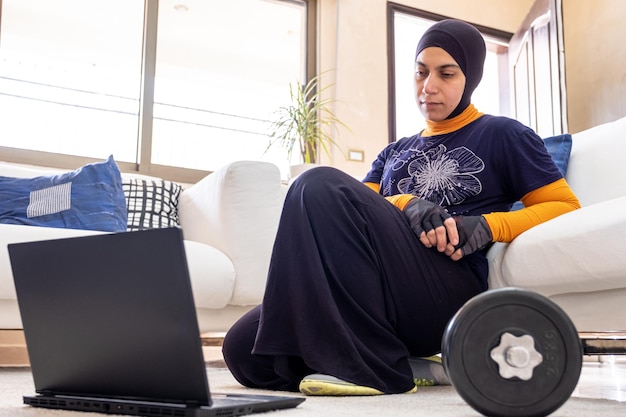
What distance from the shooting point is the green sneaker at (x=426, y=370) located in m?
1.48

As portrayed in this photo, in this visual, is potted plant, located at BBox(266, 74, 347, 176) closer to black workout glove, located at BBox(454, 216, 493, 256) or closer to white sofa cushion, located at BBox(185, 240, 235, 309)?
white sofa cushion, located at BBox(185, 240, 235, 309)

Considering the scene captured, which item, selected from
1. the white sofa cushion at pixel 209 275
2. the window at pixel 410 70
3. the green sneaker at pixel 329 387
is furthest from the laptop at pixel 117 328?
the window at pixel 410 70

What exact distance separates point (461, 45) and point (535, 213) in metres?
Result: 0.44

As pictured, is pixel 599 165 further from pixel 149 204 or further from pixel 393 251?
pixel 149 204

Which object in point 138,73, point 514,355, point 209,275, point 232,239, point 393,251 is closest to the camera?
point 514,355

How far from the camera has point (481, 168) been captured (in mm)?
1429

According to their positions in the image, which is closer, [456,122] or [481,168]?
[481,168]

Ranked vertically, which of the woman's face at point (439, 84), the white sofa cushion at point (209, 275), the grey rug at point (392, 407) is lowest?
the grey rug at point (392, 407)

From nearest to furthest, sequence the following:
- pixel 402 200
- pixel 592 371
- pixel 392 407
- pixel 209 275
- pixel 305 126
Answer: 1. pixel 392 407
2. pixel 402 200
3. pixel 209 275
4. pixel 592 371
5. pixel 305 126

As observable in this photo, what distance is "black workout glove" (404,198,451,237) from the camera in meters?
1.29

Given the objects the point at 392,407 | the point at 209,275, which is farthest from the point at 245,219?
the point at 392,407

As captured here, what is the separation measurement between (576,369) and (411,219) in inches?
21.9

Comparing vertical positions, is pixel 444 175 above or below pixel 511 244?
above

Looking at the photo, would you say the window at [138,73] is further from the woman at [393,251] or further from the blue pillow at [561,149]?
the woman at [393,251]
